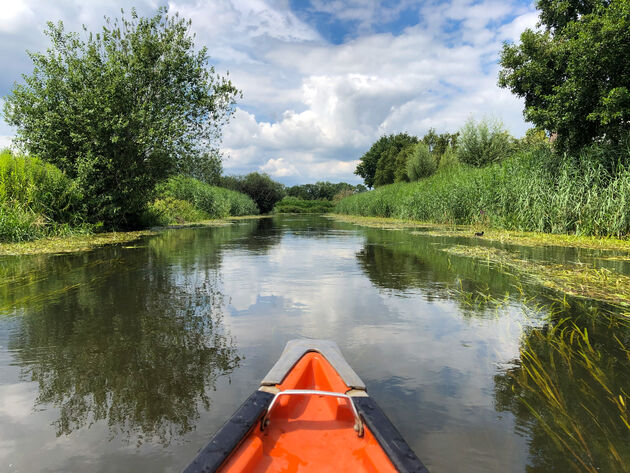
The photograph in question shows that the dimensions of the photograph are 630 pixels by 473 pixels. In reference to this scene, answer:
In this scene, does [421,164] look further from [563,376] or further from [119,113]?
[563,376]

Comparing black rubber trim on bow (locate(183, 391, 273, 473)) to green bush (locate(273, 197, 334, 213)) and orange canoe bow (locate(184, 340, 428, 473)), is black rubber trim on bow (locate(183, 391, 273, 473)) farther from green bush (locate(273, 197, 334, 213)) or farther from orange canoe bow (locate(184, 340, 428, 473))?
green bush (locate(273, 197, 334, 213))

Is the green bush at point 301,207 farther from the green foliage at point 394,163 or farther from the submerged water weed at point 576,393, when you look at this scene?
the submerged water weed at point 576,393

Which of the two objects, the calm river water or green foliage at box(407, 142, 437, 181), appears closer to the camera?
the calm river water

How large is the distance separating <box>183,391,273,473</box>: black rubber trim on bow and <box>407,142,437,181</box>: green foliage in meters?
33.2

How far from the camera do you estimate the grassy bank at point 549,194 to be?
977 centimetres

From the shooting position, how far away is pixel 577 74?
35.1 feet

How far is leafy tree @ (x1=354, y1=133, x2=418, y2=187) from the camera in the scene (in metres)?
48.3

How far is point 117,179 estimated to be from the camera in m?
15.1

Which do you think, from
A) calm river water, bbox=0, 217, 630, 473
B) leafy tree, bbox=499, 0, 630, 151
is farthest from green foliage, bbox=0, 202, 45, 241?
leafy tree, bbox=499, 0, 630, 151

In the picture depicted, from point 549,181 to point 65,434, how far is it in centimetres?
1305

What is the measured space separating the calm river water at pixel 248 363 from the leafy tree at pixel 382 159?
4361 cm

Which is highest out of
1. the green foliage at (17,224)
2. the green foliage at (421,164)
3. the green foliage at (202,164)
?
the green foliage at (421,164)

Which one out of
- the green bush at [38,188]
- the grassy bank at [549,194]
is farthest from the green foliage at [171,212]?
the grassy bank at [549,194]

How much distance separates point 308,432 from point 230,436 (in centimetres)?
47
